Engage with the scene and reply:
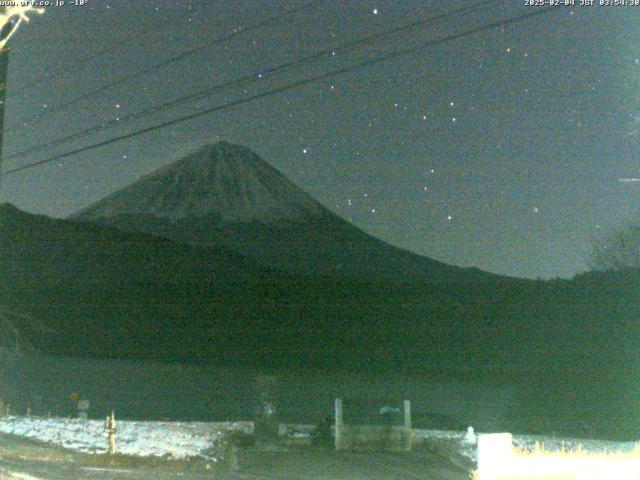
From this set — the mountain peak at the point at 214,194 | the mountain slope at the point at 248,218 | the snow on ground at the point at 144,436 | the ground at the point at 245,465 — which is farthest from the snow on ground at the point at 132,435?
the mountain peak at the point at 214,194

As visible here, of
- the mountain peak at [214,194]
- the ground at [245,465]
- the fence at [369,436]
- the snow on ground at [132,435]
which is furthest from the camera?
the mountain peak at [214,194]

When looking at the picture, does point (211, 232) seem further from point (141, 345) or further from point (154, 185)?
point (141, 345)

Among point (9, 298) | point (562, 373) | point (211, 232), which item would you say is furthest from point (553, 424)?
point (211, 232)

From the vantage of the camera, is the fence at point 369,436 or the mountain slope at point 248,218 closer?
the fence at point 369,436

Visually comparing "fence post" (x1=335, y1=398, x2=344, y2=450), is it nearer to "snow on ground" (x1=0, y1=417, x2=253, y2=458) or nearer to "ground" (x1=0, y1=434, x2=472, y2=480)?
"ground" (x1=0, y1=434, x2=472, y2=480)

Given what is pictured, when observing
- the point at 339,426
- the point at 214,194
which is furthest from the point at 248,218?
the point at 339,426

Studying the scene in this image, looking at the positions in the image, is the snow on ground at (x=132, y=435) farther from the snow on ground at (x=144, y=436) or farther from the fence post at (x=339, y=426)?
the fence post at (x=339, y=426)

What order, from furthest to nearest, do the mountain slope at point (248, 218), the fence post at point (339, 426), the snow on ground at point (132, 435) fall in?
the mountain slope at point (248, 218)
the fence post at point (339, 426)
the snow on ground at point (132, 435)
